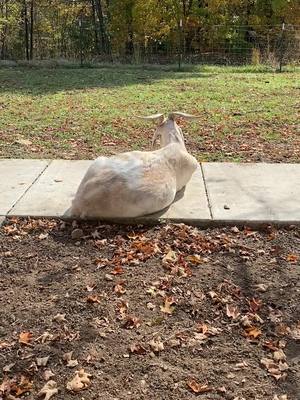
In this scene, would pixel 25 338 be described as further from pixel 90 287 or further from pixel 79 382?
pixel 90 287

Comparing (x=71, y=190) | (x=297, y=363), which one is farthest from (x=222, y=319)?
(x=71, y=190)

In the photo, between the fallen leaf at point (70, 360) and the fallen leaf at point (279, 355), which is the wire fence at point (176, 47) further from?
the fallen leaf at point (70, 360)

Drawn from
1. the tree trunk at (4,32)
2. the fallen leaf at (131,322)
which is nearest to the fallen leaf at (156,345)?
the fallen leaf at (131,322)

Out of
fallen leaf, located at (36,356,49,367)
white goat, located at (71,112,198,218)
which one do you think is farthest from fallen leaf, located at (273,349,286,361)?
white goat, located at (71,112,198,218)

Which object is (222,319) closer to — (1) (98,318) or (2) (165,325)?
(2) (165,325)

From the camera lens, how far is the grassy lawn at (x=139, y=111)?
7391mm

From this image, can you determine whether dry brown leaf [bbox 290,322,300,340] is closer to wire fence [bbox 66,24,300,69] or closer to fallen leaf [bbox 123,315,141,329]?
fallen leaf [bbox 123,315,141,329]

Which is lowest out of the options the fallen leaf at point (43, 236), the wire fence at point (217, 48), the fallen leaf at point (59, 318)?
the fallen leaf at point (59, 318)

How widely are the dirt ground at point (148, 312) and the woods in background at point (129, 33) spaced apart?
15.7 meters

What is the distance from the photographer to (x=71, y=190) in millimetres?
5535

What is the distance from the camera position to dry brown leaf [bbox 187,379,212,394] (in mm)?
2877

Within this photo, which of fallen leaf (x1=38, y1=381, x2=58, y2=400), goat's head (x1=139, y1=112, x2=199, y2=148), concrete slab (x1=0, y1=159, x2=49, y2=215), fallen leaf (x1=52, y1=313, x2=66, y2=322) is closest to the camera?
fallen leaf (x1=38, y1=381, x2=58, y2=400)

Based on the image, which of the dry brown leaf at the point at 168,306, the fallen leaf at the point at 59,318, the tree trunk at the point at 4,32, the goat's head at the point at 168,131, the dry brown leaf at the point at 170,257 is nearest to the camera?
the fallen leaf at the point at 59,318

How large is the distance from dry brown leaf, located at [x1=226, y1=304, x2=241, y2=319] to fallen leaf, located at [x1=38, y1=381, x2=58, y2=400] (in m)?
1.22
